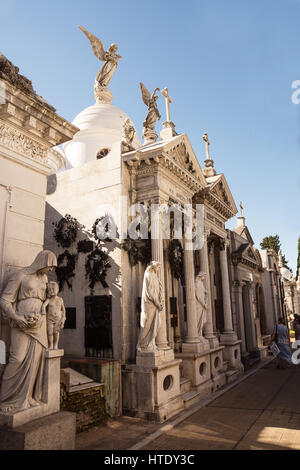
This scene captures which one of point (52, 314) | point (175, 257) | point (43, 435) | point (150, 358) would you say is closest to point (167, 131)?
point (175, 257)

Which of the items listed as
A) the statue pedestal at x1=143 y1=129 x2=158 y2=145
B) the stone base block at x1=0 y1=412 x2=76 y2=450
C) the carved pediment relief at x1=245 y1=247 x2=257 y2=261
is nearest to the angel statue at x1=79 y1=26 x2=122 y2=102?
the statue pedestal at x1=143 y1=129 x2=158 y2=145

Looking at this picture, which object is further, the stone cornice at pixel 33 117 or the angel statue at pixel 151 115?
the angel statue at pixel 151 115

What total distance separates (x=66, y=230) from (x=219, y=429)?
682cm

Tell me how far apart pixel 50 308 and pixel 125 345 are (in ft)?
14.0

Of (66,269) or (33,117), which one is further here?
(66,269)

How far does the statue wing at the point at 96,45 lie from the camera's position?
14647mm

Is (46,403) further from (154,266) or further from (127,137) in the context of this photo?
(127,137)

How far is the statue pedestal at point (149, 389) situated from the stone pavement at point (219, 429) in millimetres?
265

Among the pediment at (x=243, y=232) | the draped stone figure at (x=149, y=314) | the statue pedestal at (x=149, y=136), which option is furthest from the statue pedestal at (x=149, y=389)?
the pediment at (x=243, y=232)

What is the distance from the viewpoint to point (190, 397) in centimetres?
954

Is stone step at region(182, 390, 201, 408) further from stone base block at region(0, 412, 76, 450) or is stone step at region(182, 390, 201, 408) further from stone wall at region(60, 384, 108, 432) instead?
stone base block at region(0, 412, 76, 450)

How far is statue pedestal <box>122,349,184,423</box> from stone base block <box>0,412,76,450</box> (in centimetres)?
348

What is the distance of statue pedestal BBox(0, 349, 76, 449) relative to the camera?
436cm

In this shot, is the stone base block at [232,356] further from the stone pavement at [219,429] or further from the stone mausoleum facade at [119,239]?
the stone pavement at [219,429]
